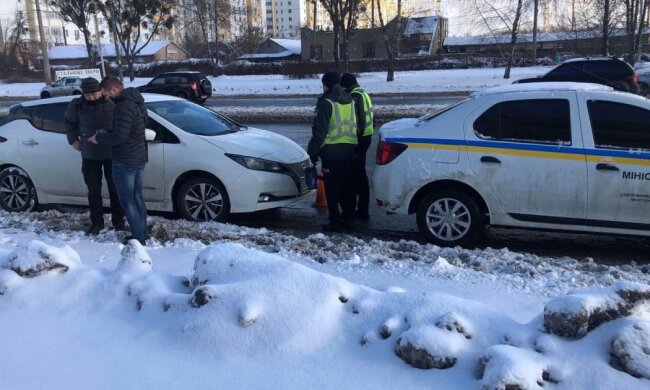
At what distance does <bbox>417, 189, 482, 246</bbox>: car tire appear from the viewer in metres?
6.04

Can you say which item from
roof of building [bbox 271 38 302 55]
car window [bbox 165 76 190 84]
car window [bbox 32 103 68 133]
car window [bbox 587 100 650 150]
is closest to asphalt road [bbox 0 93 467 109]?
car window [bbox 165 76 190 84]

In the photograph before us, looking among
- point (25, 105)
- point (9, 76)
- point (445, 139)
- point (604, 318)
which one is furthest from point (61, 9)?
point (604, 318)

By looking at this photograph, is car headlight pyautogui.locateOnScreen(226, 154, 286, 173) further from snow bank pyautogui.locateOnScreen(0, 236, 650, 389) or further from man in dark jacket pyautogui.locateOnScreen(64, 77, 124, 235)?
snow bank pyautogui.locateOnScreen(0, 236, 650, 389)

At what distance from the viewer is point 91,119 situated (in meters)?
6.36

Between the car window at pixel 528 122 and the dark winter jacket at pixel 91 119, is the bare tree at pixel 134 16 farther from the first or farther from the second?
the car window at pixel 528 122

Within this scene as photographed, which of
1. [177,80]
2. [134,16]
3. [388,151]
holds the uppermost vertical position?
[134,16]

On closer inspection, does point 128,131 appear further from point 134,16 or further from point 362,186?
point 134,16

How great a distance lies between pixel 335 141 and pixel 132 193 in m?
2.24

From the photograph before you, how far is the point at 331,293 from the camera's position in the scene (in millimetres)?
3406

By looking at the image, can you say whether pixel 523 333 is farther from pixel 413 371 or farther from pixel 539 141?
pixel 539 141

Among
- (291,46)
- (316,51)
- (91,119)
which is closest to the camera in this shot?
(91,119)

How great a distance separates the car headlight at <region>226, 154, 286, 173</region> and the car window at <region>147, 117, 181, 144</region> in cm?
71

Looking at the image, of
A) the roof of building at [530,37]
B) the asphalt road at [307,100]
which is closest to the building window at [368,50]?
the roof of building at [530,37]

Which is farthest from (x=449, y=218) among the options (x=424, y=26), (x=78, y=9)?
(x=424, y=26)
